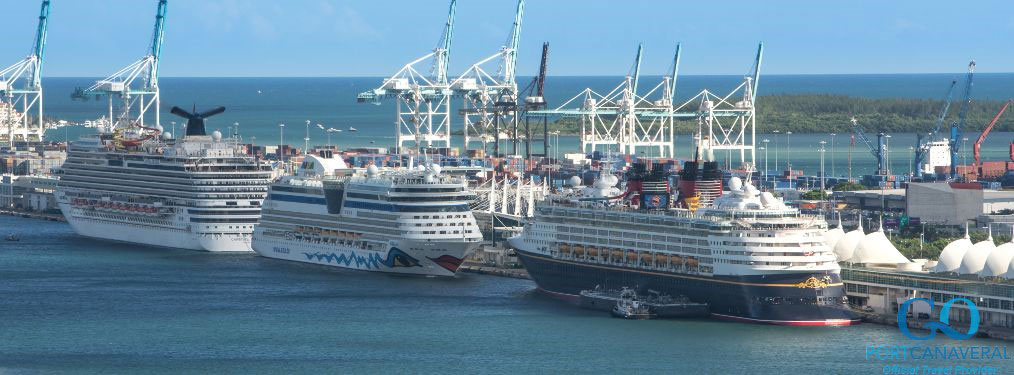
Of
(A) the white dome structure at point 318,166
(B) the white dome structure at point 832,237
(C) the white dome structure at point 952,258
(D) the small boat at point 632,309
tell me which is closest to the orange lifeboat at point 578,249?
(D) the small boat at point 632,309

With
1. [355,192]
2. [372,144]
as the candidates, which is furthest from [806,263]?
[372,144]

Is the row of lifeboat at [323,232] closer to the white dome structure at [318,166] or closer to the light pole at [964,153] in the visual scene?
the white dome structure at [318,166]

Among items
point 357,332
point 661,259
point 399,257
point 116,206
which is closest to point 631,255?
point 661,259

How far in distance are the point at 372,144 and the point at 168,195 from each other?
54651mm

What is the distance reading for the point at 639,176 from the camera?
159 ft

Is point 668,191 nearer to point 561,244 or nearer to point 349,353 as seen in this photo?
point 561,244

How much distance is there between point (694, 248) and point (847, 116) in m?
94.7

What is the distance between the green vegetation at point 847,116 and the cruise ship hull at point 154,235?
2537 inches

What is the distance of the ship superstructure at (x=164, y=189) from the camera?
6159 centimetres

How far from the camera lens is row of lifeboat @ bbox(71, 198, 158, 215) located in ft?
210

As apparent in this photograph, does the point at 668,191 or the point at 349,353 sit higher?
the point at 668,191

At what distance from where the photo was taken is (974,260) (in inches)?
1722

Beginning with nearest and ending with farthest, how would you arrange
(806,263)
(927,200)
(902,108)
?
(806,263) < (927,200) < (902,108)

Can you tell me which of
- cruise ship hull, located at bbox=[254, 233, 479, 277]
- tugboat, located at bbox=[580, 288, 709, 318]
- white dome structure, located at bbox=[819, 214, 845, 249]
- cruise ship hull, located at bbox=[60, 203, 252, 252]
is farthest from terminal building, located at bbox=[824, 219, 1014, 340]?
cruise ship hull, located at bbox=[60, 203, 252, 252]
